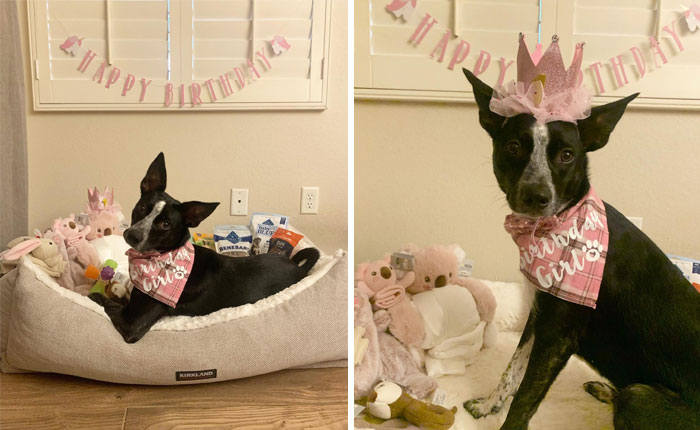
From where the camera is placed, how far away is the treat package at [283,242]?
3.71 feet

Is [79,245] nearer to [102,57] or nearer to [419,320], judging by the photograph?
[102,57]

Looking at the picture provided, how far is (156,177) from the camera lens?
0.87m

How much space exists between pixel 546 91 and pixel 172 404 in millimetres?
737

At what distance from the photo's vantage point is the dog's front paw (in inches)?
26.0

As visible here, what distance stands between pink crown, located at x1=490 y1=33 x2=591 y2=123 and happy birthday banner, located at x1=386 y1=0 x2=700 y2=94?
18 millimetres

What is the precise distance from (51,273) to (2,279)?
80mm

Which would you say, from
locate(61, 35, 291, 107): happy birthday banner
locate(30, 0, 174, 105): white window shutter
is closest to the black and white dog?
locate(61, 35, 291, 107): happy birthday banner

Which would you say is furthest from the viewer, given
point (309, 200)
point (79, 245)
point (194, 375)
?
point (309, 200)

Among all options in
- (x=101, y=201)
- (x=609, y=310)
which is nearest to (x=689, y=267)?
(x=609, y=310)

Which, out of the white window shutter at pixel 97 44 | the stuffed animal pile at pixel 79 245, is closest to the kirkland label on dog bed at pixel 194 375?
the stuffed animal pile at pixel 79 245

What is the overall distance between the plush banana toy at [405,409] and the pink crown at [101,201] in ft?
2.16

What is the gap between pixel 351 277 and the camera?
73cm

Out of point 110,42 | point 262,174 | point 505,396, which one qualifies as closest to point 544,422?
point 505,396

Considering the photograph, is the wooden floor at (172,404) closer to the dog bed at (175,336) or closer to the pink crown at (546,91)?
the dog bed at (175,336)
